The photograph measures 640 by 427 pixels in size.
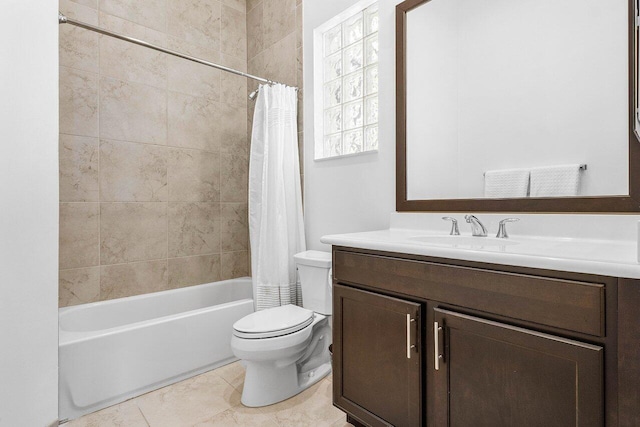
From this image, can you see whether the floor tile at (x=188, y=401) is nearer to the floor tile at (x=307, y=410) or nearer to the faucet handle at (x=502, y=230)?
the floor tile at (x=307, y=410)

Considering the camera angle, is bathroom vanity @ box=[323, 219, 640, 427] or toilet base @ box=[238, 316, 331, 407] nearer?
bathroom vanity @ box=[323, 219, 640, 427]

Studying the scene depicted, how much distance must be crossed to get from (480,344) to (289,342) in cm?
93

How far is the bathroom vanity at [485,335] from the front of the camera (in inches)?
32.9

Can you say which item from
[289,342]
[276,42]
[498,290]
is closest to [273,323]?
[289,342]

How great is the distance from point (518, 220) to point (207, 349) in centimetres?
183

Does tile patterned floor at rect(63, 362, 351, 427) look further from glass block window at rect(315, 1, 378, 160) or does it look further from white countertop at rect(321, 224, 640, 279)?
glass block window at rect(315, 1, 378, 160)

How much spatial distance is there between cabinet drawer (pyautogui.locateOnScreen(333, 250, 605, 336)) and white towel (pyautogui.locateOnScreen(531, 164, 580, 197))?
0.55 m

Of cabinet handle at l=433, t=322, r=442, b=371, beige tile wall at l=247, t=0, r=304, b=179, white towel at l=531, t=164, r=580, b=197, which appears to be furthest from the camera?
beige tile wall at l=247, t=0, r=304, b=179

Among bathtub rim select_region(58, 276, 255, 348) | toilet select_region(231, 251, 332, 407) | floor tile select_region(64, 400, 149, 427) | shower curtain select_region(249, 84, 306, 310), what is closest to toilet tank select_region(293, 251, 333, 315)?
toilet select_region(231, 251, 332, 407)

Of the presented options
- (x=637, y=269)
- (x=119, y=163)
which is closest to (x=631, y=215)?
(x=637, y=269)

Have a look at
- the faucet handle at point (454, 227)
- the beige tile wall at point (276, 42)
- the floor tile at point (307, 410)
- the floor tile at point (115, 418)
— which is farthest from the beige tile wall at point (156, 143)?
the faucet handle at point (454, 227)

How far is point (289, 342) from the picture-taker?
1676mm

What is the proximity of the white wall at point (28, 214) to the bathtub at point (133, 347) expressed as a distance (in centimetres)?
103

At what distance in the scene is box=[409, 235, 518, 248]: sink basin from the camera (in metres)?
1.30
